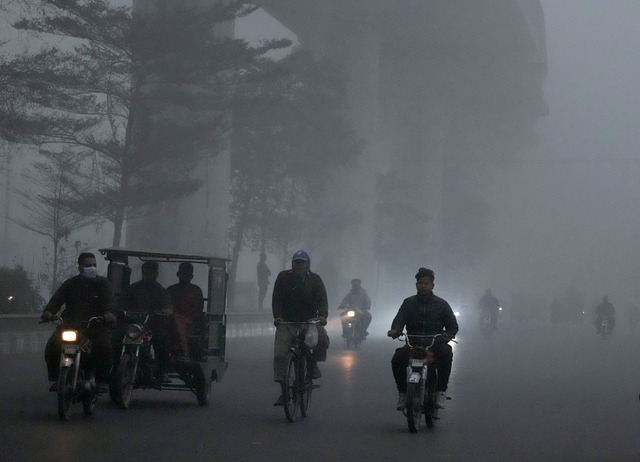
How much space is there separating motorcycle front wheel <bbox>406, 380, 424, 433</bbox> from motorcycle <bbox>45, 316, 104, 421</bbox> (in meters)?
2.95

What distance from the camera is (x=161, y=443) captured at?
35.5 ft

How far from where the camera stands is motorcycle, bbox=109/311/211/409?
13.2 metres

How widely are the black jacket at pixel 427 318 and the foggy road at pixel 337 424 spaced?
0.94 meters

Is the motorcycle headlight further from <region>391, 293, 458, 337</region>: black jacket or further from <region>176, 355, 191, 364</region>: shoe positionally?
<region>391, 293, 458, 337</region>: black jacket

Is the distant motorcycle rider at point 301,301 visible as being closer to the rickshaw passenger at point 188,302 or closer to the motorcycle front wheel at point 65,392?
the rickshaw passenger at point 188,302

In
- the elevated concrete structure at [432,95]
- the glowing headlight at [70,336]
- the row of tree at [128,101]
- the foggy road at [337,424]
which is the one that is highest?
the elevated concrete structure at [432,95]

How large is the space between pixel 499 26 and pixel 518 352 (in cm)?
5867

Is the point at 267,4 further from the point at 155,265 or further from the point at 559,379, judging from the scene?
the point at 155,265

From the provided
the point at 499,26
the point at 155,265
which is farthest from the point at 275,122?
the point at 155,265

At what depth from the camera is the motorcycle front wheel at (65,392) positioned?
38.5 feet

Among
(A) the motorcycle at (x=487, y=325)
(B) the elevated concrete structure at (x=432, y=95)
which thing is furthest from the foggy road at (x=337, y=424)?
(B) the elevated concrete structure at (x=432, y=95)

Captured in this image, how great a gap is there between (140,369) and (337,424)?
2.16 m

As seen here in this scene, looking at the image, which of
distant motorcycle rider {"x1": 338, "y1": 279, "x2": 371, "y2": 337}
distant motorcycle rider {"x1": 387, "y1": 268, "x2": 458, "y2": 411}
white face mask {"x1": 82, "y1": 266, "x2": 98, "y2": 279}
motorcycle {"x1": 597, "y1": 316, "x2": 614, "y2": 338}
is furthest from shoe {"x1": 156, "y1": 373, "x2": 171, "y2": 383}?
motorcycle {"x1": 597, "y1": 316, "x2": 614, "y2": 338}

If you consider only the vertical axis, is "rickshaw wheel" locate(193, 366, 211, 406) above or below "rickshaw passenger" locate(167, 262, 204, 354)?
below
